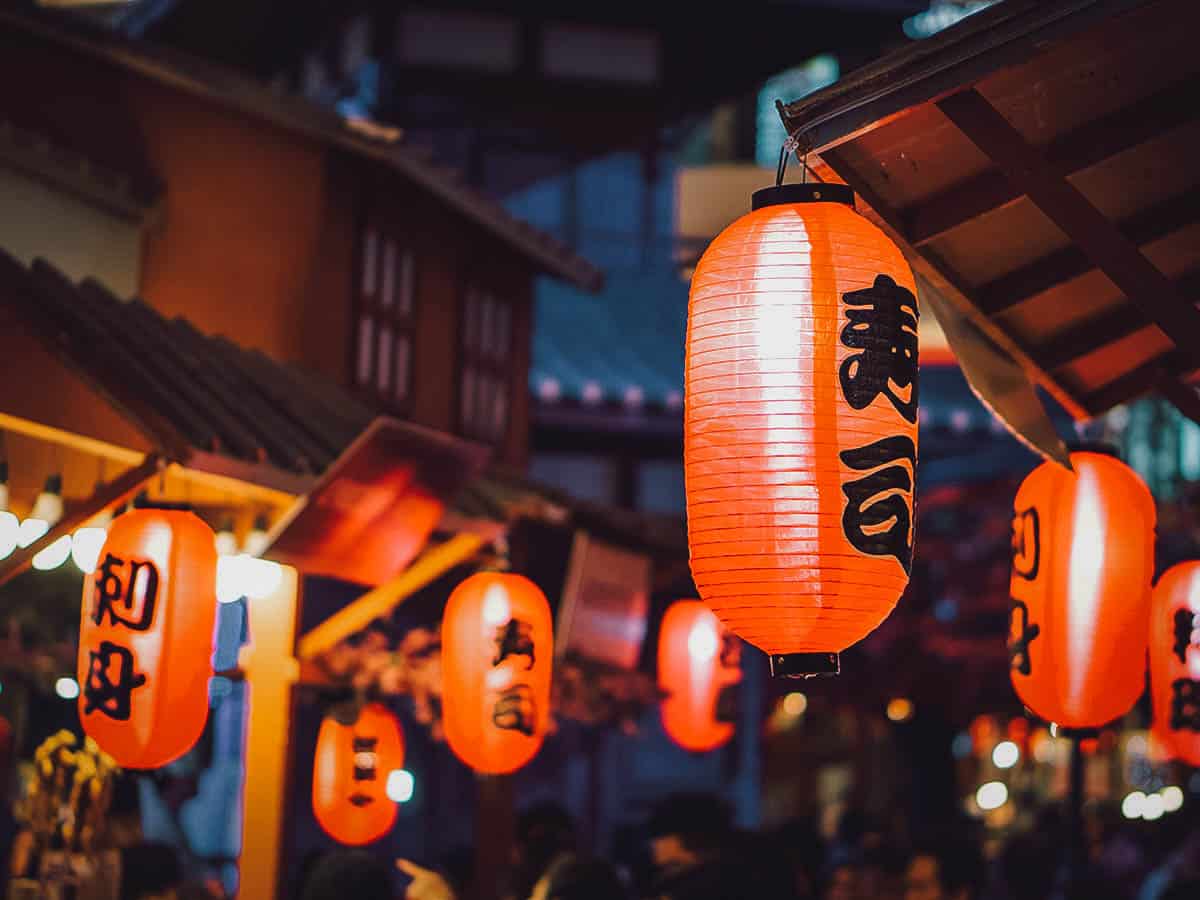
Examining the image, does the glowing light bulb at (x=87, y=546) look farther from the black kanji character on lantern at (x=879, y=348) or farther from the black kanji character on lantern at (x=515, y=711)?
the black kanji character on lantern at (x=879, y=348)

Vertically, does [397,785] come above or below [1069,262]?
below

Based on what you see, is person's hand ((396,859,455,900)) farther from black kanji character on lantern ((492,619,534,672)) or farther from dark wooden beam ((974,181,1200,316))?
dark wooden beam ((974,181,1200,316))

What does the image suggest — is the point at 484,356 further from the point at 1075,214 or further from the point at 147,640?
the point at 1075,214

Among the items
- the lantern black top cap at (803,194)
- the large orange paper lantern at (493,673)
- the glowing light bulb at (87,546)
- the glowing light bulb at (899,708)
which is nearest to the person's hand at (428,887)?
the large orange paper lantern at (493,673)

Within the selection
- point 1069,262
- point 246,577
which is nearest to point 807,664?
point 1069,262

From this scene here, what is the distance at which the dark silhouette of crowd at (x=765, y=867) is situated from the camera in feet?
32.6

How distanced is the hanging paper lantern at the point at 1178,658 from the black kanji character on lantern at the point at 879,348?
13.4 ft

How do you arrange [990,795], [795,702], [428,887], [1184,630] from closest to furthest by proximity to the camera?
[1184,630] < [428,887] < [990,795] < [795,702]

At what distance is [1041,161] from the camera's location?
7.07m

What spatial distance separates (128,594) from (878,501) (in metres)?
4.44

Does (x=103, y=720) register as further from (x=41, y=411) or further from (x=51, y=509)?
(x=51, y=509)

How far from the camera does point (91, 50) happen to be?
42.9 feet

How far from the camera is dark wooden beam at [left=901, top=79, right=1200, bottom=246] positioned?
7.50 meters

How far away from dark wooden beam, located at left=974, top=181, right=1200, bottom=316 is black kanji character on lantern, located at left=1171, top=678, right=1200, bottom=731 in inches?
103
